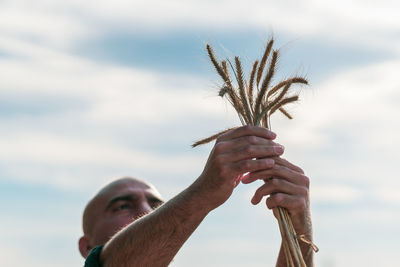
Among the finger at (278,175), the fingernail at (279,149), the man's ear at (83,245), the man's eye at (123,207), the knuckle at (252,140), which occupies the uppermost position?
the man's eye at (123,207)

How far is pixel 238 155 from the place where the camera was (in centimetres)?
334

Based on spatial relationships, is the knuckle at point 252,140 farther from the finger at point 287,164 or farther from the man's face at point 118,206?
the man's face at point 118,206

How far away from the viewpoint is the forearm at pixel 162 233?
374cm

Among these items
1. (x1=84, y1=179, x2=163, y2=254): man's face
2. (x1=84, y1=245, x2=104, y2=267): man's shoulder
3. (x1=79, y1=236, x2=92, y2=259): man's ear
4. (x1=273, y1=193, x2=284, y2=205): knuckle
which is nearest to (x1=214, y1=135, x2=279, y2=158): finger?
(x1=273, y1=193, x2=284, y2=205): knuckle

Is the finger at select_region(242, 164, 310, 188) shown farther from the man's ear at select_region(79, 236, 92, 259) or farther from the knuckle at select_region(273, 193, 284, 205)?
the man's ear at select_region(79, 236, 92, 259)

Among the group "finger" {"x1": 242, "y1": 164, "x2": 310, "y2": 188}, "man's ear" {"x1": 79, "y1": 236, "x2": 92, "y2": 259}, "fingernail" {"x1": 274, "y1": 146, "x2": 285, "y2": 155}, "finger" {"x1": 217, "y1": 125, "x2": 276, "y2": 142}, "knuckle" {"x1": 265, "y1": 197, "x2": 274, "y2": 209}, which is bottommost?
"knuckle" {"x1": 265, "y1": 197, "x2": 274, "y2": 209}

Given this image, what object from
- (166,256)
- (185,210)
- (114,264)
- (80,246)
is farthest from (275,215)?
(80,246)

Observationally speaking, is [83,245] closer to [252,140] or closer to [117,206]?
[117,206]

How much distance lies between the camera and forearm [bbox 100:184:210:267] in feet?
12.3

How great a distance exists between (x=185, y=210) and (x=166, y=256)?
38cm

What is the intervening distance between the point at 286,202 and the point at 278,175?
166 mm

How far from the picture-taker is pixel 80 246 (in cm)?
627

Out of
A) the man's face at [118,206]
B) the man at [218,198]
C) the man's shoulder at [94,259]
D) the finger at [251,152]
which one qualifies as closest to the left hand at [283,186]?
the man at [218,198]

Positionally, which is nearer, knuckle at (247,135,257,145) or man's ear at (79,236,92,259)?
knuckle at (247,135,257,145)
